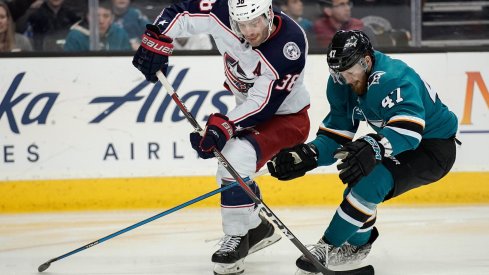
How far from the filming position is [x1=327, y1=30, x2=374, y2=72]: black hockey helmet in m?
3.35

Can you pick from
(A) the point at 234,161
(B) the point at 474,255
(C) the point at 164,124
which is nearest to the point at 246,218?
(A) the point at 234,161

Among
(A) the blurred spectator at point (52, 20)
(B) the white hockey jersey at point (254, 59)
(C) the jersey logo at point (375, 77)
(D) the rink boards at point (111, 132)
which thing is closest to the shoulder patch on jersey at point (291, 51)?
(B) the white hockey jersey at point (254, 59)

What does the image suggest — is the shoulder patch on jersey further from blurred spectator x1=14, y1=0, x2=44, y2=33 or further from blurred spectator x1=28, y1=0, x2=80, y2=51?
blurred spectator x1=14, y1=0, x2=44, y2=33

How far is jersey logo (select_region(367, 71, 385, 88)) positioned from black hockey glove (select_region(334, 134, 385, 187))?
26 centimetres

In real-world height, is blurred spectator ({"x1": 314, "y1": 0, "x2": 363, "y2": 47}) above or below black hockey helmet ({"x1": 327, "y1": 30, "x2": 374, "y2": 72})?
below

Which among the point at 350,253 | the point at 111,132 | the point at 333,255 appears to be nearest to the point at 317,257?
the point at 333,255

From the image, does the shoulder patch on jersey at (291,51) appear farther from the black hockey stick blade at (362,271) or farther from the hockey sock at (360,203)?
the black hockey stick blade at (362,271)

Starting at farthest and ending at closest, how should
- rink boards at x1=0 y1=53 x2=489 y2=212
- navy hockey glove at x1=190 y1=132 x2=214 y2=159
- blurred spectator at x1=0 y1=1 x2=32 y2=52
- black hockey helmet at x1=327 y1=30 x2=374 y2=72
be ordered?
blurred spectator at x1=0 y1=1 x2=32 y2=52 → rink boards at x1=0 y1=53 x2=489 y2=212 → navy hockey glove at x1=190 y1=132 x2=214 y2=159 → black hockey helmet at x1=327 y1=30 x2=374 y2=72

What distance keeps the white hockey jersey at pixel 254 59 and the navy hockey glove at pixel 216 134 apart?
10 centimetres

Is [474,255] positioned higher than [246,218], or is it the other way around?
[246,218]

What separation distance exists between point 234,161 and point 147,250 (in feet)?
2.67

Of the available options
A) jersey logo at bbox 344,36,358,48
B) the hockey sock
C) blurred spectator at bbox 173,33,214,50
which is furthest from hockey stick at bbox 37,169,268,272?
blurred spectator at bbox 173,33,214,50

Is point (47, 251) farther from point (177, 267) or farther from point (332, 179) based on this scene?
point (332, 179)

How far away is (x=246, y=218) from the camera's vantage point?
12.3ft
